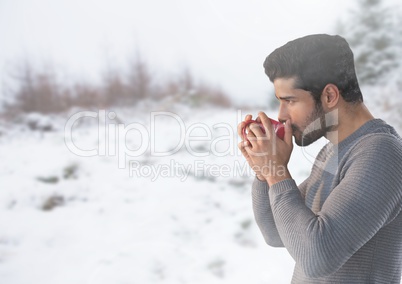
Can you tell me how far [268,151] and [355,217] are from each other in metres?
Answer: 0.18

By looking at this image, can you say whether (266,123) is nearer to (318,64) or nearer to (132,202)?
(318,64)

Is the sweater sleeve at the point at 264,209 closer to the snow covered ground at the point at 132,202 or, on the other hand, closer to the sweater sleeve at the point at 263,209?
the sweater sleeve at the point at 263,209

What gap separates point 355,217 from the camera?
0.62 metres

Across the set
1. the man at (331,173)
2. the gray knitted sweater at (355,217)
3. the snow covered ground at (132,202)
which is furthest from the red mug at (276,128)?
the snow covered ground at (132,202)

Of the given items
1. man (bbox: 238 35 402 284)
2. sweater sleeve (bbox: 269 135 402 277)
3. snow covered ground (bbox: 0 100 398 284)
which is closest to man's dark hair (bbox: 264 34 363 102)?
man (bbox: 238 35 402 284)

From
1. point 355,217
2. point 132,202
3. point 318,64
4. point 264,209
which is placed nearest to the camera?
point 355,217

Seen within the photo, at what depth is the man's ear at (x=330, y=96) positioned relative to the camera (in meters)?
0.75

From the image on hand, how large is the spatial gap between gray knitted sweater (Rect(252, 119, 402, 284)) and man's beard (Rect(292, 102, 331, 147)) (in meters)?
0.06

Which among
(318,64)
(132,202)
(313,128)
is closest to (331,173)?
(313,128)

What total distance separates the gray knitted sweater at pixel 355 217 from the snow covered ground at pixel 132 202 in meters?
1.05

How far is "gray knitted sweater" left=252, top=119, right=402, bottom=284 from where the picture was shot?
611 millimetres

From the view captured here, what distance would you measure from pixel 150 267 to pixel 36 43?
1035 mm

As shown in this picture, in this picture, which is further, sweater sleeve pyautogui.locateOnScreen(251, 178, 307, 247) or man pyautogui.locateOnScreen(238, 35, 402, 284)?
sweater sleeve pyautogui.locateOnScreen(251, 178, 307, 247)

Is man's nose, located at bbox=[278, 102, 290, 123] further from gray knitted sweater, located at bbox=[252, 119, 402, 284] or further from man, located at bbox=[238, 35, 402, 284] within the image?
gray knitted sweater, located at bbox=[252, 119, 402, 284]
